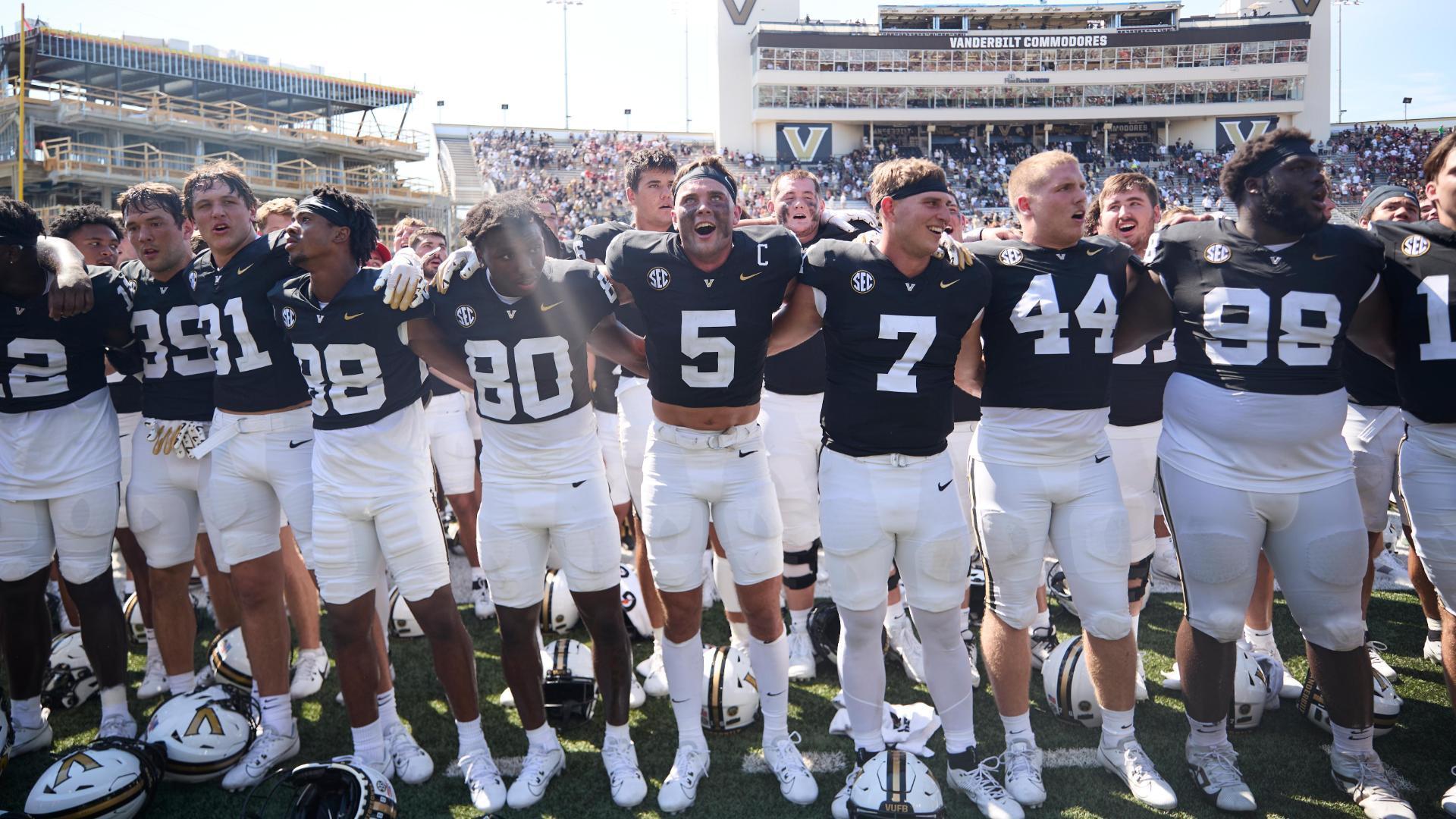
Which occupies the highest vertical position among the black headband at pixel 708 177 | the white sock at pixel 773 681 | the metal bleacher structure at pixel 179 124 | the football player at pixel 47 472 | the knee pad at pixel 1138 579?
the metal bleacher structure at pixel 179 124

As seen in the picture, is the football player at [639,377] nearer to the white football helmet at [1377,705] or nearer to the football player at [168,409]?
the football player at [168,409]

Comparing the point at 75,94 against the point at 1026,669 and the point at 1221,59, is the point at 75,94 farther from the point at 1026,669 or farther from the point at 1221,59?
the point at 1221,59

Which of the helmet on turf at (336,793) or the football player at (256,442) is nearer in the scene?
the helmet on turf at (336,793)

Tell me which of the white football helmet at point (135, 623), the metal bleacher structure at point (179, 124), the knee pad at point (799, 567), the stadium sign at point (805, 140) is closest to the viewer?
the knee pad at point (799, 567)

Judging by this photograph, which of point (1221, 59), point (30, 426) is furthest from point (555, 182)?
point (30, 426)

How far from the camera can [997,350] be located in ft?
11.9

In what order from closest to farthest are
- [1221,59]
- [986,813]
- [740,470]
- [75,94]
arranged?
[986,813] → [740,470] → [75,94] → [1221,59]

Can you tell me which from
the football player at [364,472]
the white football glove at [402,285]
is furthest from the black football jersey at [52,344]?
the white football glove at [402,285]

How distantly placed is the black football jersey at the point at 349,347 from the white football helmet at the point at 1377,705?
4.11 m

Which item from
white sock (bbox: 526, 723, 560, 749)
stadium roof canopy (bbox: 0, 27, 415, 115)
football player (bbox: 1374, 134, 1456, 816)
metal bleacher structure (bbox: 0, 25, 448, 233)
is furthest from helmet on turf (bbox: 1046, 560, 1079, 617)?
stadium roof canopy (bbox: 0, 27, 415, 115)

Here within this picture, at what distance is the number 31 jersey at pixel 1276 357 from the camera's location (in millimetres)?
3354

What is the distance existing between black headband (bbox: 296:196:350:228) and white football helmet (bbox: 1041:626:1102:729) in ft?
12.2

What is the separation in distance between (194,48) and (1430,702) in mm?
44371

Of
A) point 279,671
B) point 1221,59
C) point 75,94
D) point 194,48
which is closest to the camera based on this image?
point 279,671
